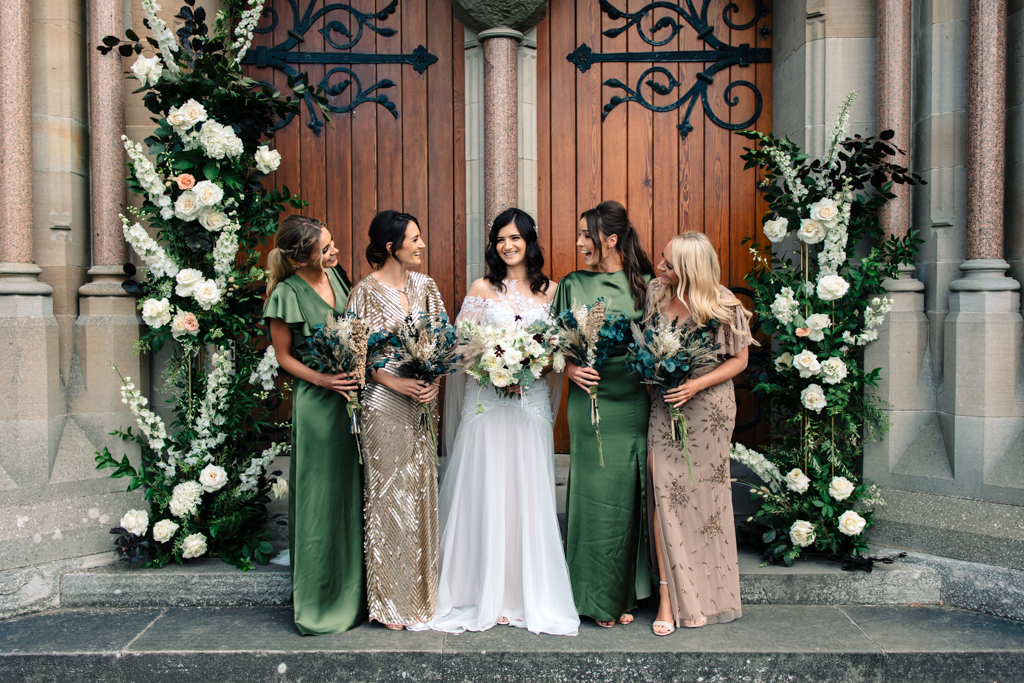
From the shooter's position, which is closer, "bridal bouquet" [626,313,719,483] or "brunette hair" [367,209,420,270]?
"bridal bouquet" [626,313,719,483]

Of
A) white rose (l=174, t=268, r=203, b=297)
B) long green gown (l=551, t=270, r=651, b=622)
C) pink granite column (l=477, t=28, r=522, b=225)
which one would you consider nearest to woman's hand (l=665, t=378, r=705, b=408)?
long green gown (l=551, t=270, r=651, b=622)

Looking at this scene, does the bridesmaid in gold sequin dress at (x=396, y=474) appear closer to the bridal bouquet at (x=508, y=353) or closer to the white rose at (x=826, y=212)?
the bridal bouquet at (x=508, y=353)

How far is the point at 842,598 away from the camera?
346cm

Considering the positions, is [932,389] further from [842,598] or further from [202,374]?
[202,374]

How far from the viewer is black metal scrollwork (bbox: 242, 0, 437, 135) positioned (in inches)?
173

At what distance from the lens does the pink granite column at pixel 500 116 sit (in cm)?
417

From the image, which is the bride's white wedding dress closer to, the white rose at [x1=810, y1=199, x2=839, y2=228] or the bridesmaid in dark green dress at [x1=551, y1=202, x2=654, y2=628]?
the bridesmaid in dark green dress at [x1=551, y1=202, x2=654, y2=628]

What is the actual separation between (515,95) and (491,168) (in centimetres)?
48

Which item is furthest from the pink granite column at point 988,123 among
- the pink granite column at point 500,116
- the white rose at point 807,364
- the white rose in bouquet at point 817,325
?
the pink granite column at point 500,116

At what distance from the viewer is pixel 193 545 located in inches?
139

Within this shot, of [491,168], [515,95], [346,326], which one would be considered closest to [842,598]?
[346,326]

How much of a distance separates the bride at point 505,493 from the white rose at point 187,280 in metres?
1.36

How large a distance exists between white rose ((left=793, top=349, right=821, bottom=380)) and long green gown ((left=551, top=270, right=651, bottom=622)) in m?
0.86

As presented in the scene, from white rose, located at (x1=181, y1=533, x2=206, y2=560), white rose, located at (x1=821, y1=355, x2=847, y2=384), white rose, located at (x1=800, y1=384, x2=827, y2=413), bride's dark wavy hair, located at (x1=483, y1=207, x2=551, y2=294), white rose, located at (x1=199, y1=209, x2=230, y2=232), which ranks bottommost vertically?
white rose, located at (x1=181, y1=533, x2=206, y2=560)
